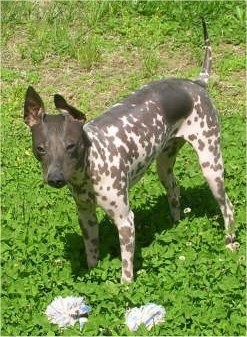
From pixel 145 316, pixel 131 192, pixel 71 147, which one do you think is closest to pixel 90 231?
pixel 145 316

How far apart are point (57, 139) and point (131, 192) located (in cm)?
243

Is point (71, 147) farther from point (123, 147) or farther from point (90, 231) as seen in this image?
point (90, 231)

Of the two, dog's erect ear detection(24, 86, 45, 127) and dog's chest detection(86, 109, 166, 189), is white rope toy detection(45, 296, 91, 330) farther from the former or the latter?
dog's erect ear detection(24, 86, 45, 127)

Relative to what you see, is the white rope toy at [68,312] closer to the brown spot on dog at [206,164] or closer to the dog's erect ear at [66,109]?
the dog's erect ear at [66,109]

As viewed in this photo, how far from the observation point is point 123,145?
558 cm

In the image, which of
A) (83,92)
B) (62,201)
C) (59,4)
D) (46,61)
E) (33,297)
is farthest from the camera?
(59,4)

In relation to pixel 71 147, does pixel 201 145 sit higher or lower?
lower

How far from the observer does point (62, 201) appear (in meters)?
7.18

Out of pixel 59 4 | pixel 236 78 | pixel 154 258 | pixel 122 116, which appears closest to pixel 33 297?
pixel 154 258

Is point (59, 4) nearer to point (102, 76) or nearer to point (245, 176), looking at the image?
point (102, 76)

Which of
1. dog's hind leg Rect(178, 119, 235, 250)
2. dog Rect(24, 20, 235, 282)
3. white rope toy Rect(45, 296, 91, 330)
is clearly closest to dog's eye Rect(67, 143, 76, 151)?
dog Rect(24, 20, 235, 282)

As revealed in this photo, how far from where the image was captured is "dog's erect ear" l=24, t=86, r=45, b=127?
202 inches

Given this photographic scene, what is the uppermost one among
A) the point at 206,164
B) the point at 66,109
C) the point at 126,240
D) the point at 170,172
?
the point at 66,109

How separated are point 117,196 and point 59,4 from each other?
22.2ft
